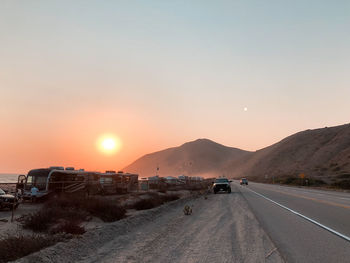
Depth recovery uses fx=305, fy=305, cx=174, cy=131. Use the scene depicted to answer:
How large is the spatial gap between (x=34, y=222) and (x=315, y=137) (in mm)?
154925

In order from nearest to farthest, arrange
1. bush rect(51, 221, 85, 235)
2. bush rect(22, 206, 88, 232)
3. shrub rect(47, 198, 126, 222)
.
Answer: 1. bush rect(51, 221, 85, 235)
2. bush rect(22, 206, 88, 232)
3. shrub rect(47, 198, 126, 222)

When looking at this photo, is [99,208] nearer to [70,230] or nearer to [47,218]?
[47,218]

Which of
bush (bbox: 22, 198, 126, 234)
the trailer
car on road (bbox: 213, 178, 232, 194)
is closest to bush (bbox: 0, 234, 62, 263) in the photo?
bush (bbox: 22, 198, 126, 234)

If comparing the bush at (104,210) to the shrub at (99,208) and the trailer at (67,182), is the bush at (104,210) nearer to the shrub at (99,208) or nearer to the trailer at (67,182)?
the shrub at (99,208)

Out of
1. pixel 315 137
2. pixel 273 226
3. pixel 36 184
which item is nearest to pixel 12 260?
pixel 273 226

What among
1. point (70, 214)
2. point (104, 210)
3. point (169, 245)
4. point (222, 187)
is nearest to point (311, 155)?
point (222, 187)

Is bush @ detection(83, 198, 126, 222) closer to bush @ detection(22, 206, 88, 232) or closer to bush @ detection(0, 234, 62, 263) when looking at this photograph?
bush @ detection(22, 206, 88, 232)

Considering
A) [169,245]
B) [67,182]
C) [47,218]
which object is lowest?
[169,245]

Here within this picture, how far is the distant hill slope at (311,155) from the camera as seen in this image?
10211cm

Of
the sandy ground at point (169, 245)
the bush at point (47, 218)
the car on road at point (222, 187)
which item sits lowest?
the sandy ground at point (169, 245)

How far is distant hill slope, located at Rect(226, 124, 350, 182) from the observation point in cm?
10211

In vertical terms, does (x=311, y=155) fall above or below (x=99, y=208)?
above

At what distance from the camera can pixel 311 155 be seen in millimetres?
127875

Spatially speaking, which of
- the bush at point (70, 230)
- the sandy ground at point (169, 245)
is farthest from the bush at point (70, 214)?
the sandy ground at point (169, 245)
